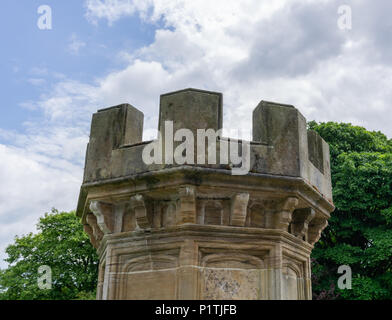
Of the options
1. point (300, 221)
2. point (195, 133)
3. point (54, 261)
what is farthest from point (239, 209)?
point (54, 261)

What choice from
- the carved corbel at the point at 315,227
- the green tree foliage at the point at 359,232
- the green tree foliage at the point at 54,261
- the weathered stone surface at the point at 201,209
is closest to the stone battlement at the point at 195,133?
the weathered stone surface at the point at 201,209

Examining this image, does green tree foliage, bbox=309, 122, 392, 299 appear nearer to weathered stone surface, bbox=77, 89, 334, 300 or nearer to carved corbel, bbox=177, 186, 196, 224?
weathered stone surface, bbox=77, 89, 334, 300

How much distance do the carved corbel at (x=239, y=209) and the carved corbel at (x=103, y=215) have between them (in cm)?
153

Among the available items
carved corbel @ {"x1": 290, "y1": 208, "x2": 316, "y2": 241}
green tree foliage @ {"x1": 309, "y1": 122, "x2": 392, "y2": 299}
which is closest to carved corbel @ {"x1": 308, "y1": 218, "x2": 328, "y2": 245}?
carved corbel @ {"x1": 290, "y1": 208, "x2": 316, "y2": 241}

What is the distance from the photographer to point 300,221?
219 inches

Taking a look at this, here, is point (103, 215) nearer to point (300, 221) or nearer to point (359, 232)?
point (300, 221)

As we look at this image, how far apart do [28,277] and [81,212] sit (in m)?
18.1

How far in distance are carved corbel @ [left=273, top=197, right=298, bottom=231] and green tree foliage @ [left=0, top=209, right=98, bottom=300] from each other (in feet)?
58.5

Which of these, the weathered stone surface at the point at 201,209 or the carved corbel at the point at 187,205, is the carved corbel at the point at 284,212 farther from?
the carved corbel at the point at 187,205

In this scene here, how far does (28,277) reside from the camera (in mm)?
21953

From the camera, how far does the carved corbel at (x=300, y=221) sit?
5.50 meters

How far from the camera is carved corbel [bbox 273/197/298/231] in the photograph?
5023 mm
